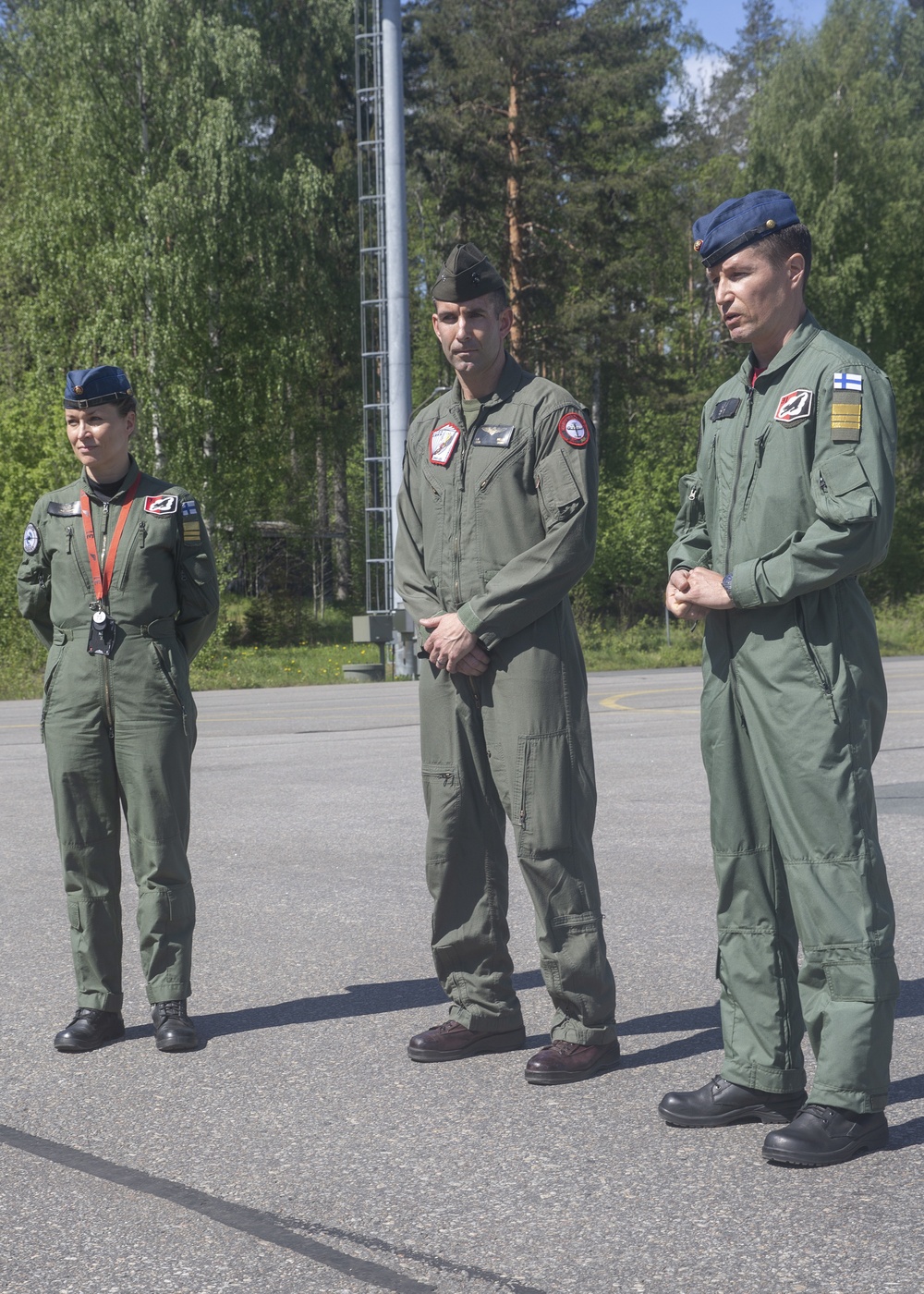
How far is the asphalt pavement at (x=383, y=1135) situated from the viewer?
10.3 feet

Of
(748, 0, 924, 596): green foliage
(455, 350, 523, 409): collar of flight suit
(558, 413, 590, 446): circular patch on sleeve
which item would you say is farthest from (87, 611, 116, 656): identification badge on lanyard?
(748, 0, 924, 596): green foliage

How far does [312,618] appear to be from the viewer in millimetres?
41125

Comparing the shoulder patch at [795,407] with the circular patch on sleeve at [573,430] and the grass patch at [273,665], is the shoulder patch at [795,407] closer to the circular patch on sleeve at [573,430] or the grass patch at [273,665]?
the circular patch on sleeve at [573,430]

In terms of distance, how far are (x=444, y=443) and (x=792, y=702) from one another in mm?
1422

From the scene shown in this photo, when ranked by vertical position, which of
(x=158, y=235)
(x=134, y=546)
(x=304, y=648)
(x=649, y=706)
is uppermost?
(x=158, y=235)

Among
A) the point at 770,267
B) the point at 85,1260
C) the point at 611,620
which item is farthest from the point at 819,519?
the point at 611,620

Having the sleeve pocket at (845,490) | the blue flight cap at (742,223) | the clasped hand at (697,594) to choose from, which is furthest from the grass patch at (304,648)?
the sleeve pocket at (845,490)

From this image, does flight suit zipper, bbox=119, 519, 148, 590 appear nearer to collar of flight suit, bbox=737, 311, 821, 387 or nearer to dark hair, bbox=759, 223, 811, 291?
collar of flight suit, bbox=737, 311, 821, 387

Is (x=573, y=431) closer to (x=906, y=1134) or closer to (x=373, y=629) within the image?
(x=906, y=1134)

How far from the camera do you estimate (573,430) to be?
443cm

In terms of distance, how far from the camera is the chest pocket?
14.4 ft

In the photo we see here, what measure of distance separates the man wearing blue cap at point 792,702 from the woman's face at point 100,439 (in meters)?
1.97

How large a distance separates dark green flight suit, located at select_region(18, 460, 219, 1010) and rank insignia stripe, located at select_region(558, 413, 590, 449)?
134 cm

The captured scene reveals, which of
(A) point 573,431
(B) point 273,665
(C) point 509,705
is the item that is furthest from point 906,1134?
(B) point 273,665
